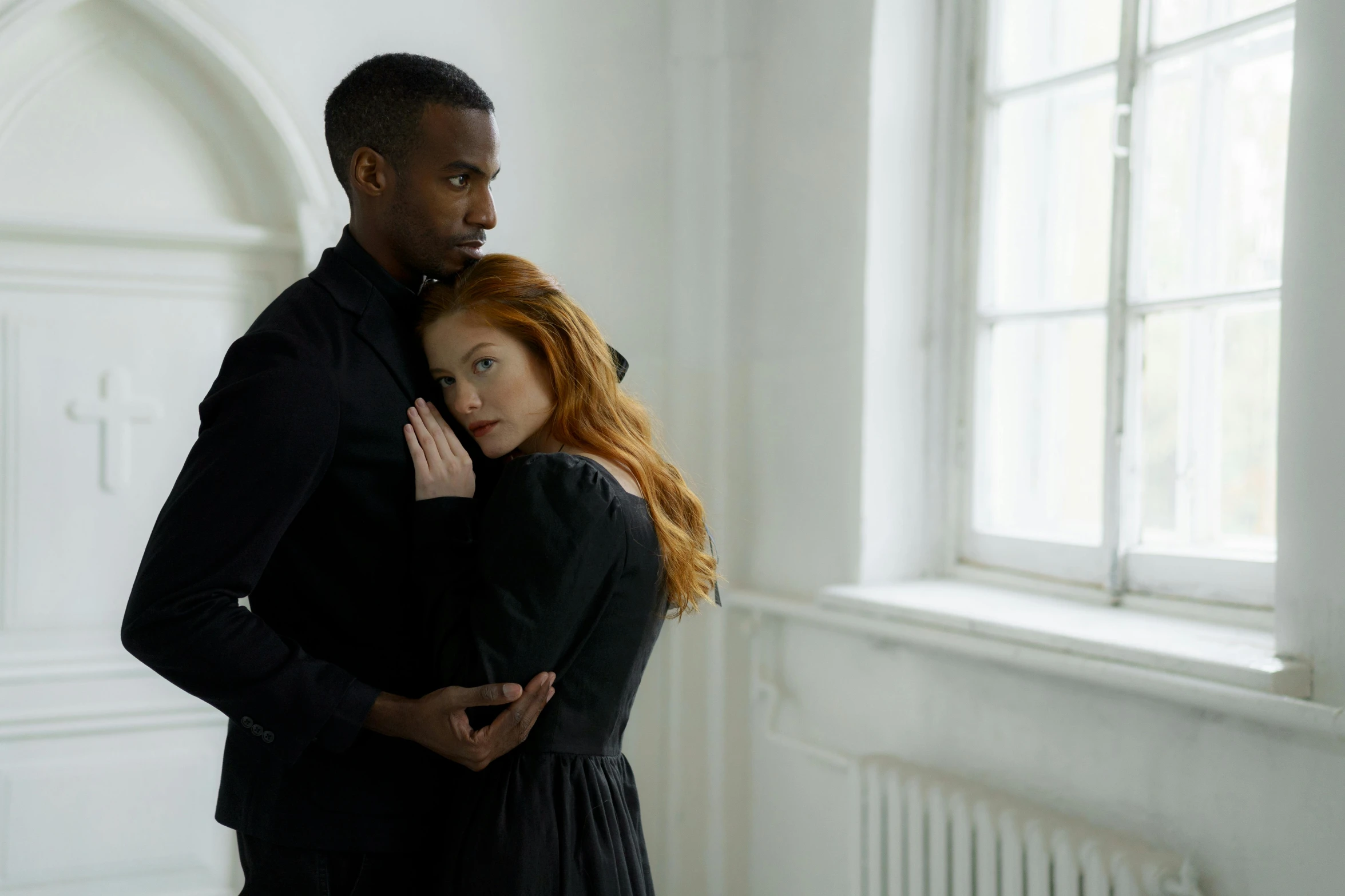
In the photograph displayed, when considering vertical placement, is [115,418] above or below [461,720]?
above

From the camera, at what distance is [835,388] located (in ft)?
8.46

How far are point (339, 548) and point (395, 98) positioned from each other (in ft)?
1.87

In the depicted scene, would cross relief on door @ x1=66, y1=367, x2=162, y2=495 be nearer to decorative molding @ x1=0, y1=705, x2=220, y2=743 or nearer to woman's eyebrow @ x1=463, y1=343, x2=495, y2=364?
decorative molding @ x1=0, y1=705, x2=220, y2=743

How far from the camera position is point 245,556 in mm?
1201

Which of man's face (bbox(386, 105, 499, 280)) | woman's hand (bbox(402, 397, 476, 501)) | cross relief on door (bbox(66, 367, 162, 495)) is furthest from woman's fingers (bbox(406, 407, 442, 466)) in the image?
cross relief on door (bbox(66, 367, 162, 495))

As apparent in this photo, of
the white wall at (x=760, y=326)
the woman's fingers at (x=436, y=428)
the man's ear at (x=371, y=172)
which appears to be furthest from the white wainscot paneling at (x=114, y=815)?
the man's ear at (x=371, y=172)

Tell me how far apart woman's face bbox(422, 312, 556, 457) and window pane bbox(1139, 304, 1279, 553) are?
1.29 m

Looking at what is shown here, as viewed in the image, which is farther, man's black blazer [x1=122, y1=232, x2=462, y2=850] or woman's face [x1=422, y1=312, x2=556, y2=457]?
woman's face [x1=422, y1=312, x2=556, y2=457]

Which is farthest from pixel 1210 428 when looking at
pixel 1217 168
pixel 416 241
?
pixel 416 241

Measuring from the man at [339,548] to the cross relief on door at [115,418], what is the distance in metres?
1.24

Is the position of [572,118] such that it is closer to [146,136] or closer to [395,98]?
[146,136]

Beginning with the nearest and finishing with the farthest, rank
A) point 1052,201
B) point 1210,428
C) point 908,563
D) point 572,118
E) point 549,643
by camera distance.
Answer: point 549,643 → point 1210,428 → point 1052,201 → point 908,563 → point 572,118

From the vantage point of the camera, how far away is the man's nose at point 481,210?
1.42m

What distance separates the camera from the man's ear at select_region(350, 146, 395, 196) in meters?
1.41
